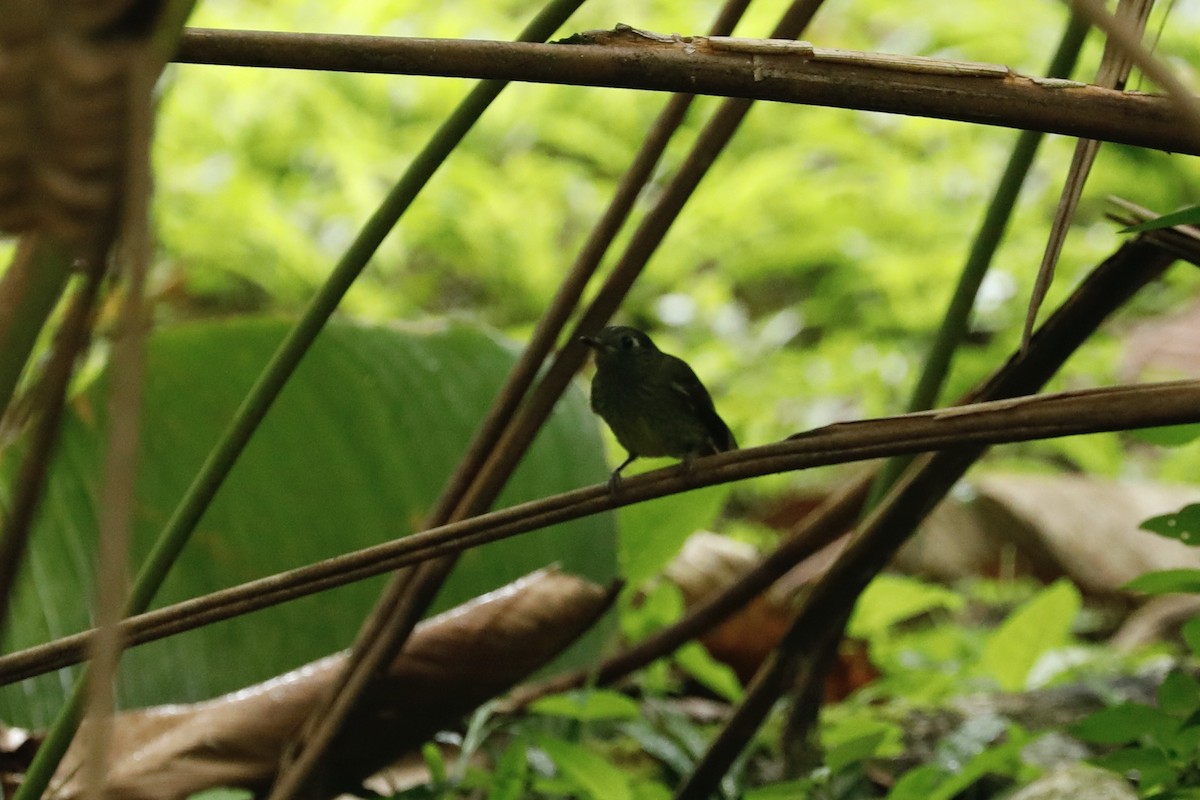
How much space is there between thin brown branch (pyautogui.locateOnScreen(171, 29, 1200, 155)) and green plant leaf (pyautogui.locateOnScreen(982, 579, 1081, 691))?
139 cm

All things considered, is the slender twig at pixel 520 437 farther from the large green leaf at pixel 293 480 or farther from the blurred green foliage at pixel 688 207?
the blurred green foliage at pixel 688 207

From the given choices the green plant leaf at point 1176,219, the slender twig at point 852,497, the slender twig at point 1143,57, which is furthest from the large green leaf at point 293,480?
the slender twig at point 1143,57

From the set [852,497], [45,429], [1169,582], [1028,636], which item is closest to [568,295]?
[852,497]

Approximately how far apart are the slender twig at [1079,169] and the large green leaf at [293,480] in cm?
125

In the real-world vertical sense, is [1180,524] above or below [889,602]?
below

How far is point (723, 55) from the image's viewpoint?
74 cm

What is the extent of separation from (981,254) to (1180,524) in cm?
42

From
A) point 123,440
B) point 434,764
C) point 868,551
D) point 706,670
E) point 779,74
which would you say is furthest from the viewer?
point 706,670

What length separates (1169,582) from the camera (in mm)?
1179

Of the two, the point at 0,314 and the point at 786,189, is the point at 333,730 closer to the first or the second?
the point at 0,314

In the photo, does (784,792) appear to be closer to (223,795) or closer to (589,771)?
(589,771)

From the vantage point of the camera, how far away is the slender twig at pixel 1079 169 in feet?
2.80

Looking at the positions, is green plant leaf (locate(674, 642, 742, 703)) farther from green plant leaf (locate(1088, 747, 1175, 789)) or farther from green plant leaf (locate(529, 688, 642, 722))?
green plant leaf (locate(1088, 747, 1175, 789))

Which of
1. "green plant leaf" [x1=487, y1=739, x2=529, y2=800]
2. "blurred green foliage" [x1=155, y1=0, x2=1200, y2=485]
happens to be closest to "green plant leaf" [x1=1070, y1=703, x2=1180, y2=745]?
"green plant leaf" [x1=487, y1=739, x2=529, y2=800]
